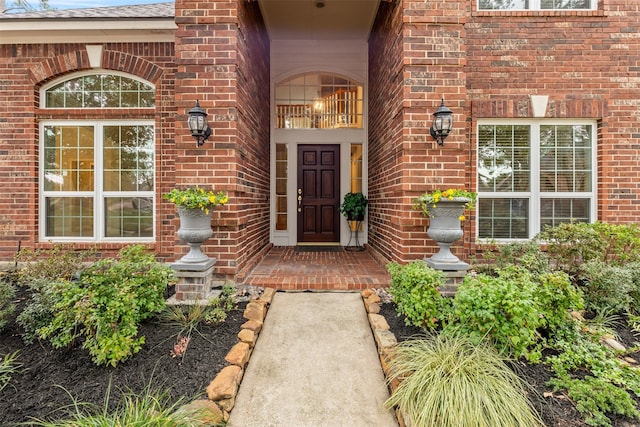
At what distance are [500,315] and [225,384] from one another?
1.87m

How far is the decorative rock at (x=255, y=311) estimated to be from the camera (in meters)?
2.68

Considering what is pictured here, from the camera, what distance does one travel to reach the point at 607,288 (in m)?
2.81

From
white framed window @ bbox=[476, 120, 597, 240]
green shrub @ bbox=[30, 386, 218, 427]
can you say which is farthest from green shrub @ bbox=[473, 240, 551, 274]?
green shrub @ bbox=[30, 386, 218, 427]

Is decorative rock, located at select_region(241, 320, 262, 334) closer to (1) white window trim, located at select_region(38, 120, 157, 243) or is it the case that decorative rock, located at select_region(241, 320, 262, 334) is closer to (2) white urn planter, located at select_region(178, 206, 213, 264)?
(2) white urn planter, located at select_region(178, 206, 213, 264)

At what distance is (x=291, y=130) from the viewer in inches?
238

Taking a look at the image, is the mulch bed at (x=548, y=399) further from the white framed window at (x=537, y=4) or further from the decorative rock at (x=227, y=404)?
the white framed window at (x=537, y=4)

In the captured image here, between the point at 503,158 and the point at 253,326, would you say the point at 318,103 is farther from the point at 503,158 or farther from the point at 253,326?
the point at 253,326

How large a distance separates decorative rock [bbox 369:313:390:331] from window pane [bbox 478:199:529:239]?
2348 mm

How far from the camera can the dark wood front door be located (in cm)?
614

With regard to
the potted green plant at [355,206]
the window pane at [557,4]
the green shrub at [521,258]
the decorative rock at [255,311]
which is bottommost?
the decorative rock at [255,311]

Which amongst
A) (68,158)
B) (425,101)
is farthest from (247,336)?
(68,158)

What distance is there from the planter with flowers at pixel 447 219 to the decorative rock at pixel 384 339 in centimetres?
91

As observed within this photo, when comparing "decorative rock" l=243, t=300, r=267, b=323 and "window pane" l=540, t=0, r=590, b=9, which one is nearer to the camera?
"decorative rock" l=243, t=300, r=267, b=323

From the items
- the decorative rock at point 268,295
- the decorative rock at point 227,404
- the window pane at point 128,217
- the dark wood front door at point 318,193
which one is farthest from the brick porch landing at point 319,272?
the window pane at point 128,217
